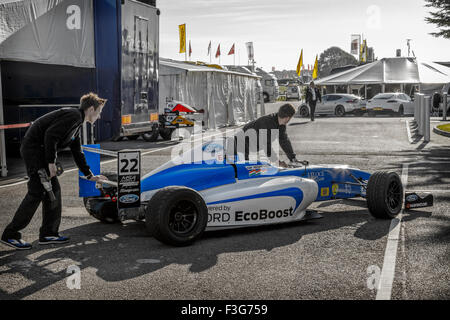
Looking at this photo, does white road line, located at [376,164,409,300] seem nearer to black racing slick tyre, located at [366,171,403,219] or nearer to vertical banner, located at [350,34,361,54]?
black racing slick tyre, located at [366,171,403,219]

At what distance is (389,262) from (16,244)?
3.70 metres

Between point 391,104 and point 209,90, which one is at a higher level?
point 209,90

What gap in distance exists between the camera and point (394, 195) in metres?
7.12

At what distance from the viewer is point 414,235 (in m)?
6.18

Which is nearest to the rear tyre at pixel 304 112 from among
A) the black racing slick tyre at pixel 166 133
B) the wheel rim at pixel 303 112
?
the wheel rim at pixel 303 112

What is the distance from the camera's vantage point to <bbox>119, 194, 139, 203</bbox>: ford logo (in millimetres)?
5773

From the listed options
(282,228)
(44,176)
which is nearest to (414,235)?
(282,228)

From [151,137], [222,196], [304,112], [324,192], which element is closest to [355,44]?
[304,112]

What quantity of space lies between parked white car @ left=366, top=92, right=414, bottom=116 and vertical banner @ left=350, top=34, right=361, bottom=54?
3598cm

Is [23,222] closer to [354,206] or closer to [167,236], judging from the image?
[167,236]

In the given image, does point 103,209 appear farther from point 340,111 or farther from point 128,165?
point 340,111

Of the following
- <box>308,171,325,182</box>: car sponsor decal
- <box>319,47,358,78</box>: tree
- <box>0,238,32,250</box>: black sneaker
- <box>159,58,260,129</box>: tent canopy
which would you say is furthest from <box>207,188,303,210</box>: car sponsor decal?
<box>319,47,358,78</box>: tree
